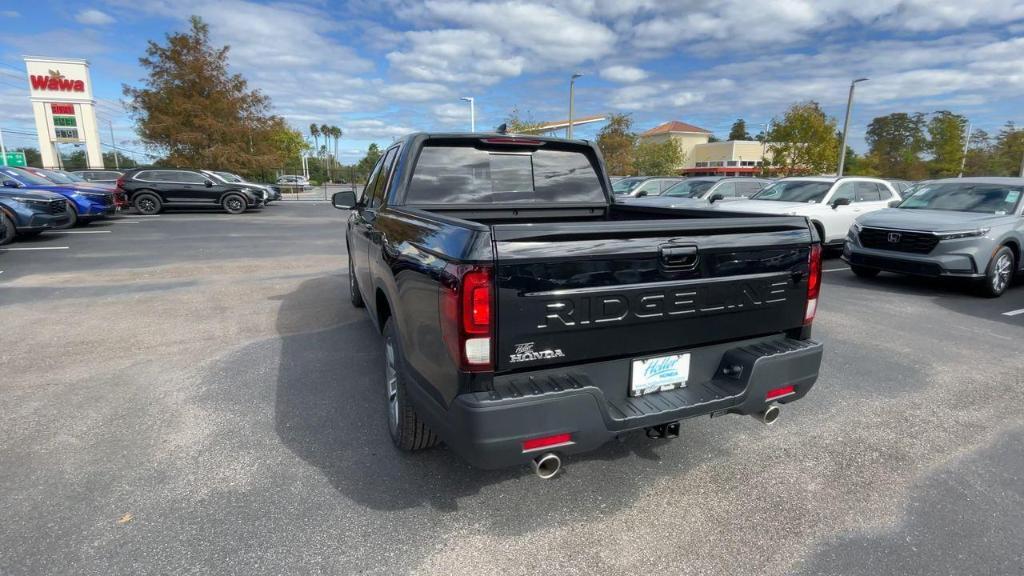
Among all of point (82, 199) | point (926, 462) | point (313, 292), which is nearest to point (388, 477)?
point (926, 462)

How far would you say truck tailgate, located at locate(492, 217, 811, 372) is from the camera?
2.09 m

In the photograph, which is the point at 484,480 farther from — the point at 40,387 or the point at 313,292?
the point at 313,292

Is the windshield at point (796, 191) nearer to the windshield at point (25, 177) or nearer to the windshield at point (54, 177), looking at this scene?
the windshield at point (25, 177)

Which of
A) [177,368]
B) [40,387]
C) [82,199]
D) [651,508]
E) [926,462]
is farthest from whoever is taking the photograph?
[82,199]

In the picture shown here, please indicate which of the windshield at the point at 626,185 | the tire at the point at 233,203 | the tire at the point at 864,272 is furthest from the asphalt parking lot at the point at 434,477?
the tire at the point at 233,203

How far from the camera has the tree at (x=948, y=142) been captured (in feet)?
153

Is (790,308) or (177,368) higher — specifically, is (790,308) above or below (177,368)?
above

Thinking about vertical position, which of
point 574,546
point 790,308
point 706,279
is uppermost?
point 706,279

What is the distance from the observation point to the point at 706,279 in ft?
8.01

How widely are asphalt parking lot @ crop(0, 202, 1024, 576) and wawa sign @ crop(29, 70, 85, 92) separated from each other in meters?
45.4

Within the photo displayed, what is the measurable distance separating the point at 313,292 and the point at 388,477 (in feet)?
16.7

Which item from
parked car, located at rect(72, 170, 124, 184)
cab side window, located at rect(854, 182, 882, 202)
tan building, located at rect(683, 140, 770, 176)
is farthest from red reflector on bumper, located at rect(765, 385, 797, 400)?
tan building, located at rect(683, 140, 770, 176)

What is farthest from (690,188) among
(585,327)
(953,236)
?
(585,327)

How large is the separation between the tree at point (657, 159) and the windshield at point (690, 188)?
104ft
